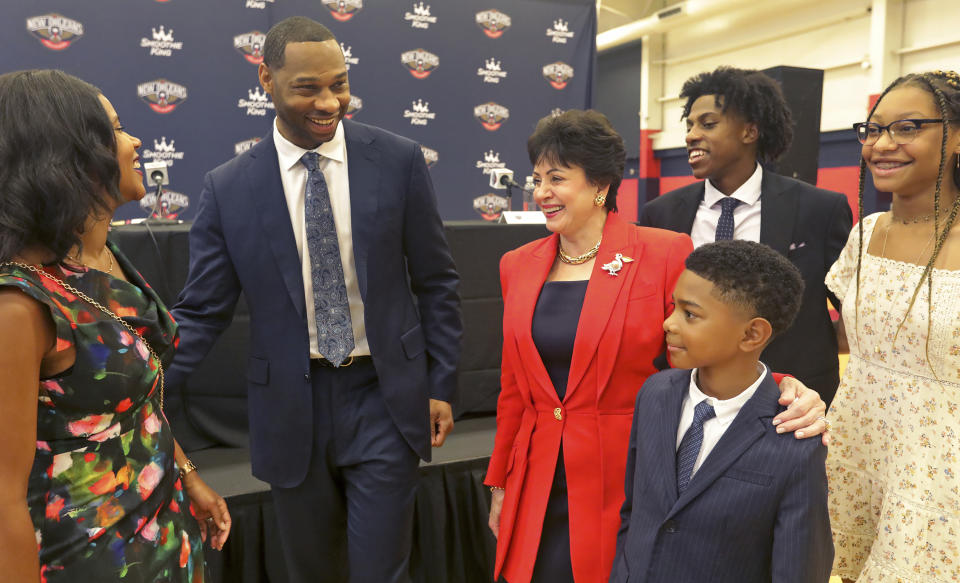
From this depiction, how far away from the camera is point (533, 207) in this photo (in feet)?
15.4

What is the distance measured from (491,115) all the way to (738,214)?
4.53 m

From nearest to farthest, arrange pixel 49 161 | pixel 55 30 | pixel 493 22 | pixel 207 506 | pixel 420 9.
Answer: pixel 49 161, pixel 207 506, pixel 55 30, pixel 420 9, pixel 493 22

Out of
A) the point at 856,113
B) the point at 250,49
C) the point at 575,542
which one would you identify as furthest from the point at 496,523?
the point at 856,113

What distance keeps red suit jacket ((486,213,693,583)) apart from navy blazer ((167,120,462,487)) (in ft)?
1.02

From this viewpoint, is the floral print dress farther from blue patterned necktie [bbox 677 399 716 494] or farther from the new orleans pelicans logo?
the new orleans pelicans logo

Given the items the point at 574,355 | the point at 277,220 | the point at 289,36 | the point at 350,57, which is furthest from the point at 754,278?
the point at 350,57

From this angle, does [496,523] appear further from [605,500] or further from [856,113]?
[856,113]

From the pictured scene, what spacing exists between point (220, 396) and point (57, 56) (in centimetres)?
336

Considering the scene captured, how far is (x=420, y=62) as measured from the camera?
619cm

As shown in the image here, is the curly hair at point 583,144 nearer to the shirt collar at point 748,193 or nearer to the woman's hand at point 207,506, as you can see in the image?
the shirt collar at point 748,193

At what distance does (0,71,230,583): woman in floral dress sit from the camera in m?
0.94

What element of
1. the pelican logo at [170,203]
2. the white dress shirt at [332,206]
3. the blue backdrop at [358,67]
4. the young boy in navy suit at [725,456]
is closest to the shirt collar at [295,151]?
the white dress shirt at [332,206]

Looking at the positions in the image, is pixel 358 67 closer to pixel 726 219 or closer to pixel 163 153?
pixel 163 153

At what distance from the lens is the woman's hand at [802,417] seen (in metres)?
1.28
